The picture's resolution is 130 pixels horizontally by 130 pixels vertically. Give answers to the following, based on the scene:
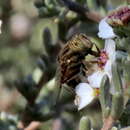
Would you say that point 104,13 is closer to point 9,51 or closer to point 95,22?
point 95,22

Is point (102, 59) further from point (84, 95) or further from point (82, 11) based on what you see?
point (82, 11)

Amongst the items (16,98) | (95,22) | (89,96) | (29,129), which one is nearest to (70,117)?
(16,98)

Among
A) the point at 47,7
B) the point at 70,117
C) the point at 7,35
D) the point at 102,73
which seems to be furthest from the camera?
the point at 7,35

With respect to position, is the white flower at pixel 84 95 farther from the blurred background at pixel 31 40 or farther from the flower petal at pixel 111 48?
the blurred background at pixel 31 40

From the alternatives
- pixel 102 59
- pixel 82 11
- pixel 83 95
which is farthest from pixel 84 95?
pixel 82 11

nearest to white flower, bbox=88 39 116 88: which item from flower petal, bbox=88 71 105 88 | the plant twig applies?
flower petal, bbox=88 71 105 88

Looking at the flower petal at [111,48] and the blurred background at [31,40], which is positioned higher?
the flower petal at [111,48]

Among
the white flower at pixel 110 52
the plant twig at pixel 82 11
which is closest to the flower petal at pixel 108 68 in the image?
the white flower at pixel 110 52
